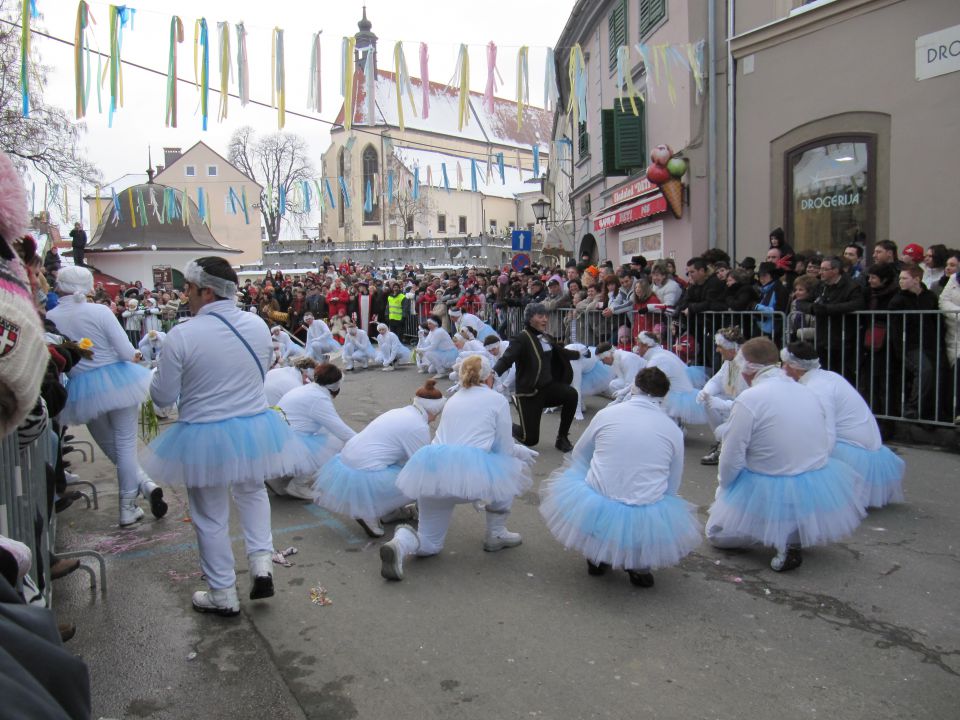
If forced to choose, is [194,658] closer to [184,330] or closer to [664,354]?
[184,330]

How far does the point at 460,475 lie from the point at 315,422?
218 cm

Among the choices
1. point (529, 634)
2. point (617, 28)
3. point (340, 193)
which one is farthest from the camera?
point (340, 193)

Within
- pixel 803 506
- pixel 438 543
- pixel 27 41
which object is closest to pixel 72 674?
pixel 438 543

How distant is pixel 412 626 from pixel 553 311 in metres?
10.1

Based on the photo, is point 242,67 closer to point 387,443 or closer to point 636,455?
point 387,443

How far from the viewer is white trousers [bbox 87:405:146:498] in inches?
228

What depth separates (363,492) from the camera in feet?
18.0

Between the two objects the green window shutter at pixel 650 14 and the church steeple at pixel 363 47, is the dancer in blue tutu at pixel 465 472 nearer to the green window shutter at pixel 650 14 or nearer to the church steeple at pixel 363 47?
the church steeple at pixel 363 47

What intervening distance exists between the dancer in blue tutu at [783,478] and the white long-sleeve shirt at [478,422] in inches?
59.0

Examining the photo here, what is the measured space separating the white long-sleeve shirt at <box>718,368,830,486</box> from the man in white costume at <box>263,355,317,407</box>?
435 cm

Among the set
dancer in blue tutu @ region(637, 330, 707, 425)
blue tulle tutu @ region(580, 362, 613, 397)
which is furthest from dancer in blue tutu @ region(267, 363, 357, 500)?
blue tulle tutu @ region(580, 362, 613, 397)

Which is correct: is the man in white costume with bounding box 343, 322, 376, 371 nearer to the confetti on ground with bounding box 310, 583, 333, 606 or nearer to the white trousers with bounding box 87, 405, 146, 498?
the white trousers with bounding box 87, 405, 146, 498

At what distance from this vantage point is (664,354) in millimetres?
8609

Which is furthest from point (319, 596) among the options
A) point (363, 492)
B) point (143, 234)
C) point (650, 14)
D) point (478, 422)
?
point (143, 234)
